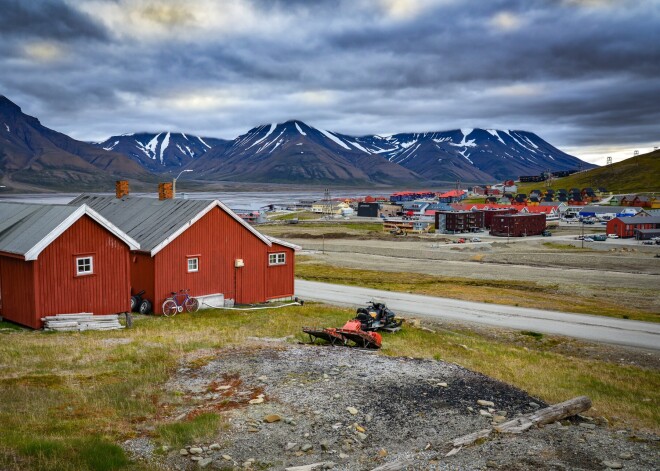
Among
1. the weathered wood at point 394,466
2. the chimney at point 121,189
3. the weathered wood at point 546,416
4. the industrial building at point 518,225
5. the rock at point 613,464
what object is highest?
the chimney at point 121,189

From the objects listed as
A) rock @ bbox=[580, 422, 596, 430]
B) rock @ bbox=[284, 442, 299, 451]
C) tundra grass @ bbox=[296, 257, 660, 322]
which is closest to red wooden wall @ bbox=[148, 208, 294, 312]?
tundra grass @ bbox=[296, 257, 660, 322]

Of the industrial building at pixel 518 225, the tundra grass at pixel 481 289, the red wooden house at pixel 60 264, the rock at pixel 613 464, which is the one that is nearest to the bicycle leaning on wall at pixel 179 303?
the red wooden house at pixel 60 264

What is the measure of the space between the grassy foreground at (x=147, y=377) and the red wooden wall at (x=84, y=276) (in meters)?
2.01

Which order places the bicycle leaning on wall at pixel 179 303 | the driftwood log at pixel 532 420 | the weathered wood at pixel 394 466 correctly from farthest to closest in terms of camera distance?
the bicycle leaning on wall at pixel 179 303
the driftwood log at pixel 532 420
the weathered wood at pixel 394 466

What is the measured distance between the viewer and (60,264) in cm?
2620

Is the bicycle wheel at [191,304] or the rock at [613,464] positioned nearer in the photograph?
the rock at [613,464]

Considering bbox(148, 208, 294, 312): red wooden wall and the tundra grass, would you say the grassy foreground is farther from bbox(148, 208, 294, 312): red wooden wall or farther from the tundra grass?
the tundra grass

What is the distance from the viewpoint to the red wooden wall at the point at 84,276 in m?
25.7

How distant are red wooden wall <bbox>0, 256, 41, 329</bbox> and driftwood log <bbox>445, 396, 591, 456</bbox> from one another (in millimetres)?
20896

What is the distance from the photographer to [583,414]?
52.3 ft

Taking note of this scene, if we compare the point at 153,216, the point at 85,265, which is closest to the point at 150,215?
the point at 153,216

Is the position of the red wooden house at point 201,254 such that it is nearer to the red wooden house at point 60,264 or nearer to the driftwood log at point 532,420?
the red wooden house at point 60,264

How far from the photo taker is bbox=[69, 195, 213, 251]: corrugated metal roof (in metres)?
32.6

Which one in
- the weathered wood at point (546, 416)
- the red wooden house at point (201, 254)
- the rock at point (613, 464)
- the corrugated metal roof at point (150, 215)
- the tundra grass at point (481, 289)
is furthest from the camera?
the tundra grass at point (481, 289)
